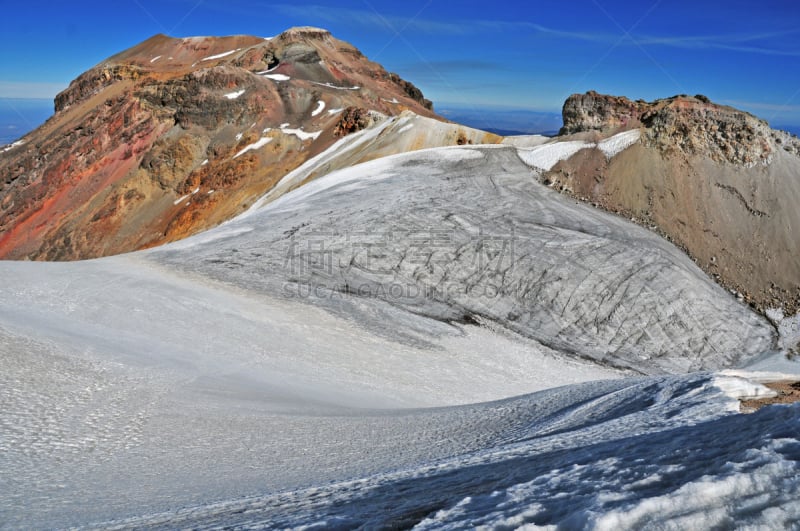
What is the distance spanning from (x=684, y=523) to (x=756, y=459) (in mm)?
898

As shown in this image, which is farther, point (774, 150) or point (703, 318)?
point (774, 150)

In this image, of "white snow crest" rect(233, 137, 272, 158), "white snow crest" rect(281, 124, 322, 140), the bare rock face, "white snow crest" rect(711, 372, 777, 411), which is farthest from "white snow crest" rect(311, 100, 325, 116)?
"white snow crest" rect(711, 372, 777, 411)

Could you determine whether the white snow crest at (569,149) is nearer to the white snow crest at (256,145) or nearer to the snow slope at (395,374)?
the snow slope at (395,374)

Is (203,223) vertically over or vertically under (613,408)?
over

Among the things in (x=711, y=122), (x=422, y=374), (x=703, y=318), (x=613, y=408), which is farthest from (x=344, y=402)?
(x=711, y=122)

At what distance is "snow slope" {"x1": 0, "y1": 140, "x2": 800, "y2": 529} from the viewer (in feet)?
16.8

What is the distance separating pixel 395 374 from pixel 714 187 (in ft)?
78.0

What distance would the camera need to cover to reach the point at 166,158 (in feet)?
190

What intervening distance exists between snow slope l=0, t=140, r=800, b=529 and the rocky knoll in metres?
2.33

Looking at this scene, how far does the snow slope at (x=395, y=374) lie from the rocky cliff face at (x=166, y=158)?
66.3ft

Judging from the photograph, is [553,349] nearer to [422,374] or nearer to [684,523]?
[422,374]

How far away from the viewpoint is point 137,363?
14.2m

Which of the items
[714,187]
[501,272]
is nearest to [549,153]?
[714,187]

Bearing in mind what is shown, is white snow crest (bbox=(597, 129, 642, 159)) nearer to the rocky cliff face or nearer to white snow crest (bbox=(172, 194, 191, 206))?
the rocky cliff face
